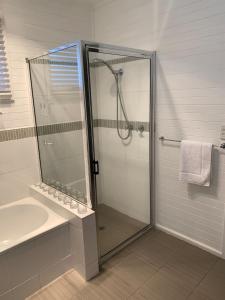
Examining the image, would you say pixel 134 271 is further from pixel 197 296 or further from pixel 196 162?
pixel 196 162

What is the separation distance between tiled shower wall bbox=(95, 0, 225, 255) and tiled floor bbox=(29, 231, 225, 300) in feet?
0.74

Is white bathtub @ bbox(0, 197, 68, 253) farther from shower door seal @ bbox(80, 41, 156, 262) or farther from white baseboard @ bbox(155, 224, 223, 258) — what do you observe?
white baseboard @ bbox(155, 224, 223, 258)

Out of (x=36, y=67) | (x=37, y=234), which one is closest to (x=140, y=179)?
(x=37, y=234)

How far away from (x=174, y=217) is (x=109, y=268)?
0.84 metres

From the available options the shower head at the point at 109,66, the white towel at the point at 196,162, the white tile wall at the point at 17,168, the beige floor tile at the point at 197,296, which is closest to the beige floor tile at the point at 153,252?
the beige floor tile at the point at 197,296

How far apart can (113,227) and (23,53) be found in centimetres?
196

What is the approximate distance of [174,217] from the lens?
95.5 inches

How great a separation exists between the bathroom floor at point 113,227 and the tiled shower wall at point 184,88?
1.07ft

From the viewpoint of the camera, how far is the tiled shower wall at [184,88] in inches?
73.5

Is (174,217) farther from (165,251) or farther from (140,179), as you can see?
(140,179)

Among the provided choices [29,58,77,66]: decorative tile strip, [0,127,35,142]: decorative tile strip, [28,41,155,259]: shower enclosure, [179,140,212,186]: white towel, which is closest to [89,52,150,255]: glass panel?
[28,41,155,259]: shower enclosure

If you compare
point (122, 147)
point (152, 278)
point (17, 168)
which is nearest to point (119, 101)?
point (122, 147)

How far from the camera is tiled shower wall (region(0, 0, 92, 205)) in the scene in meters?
2.16

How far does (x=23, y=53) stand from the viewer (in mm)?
2236
